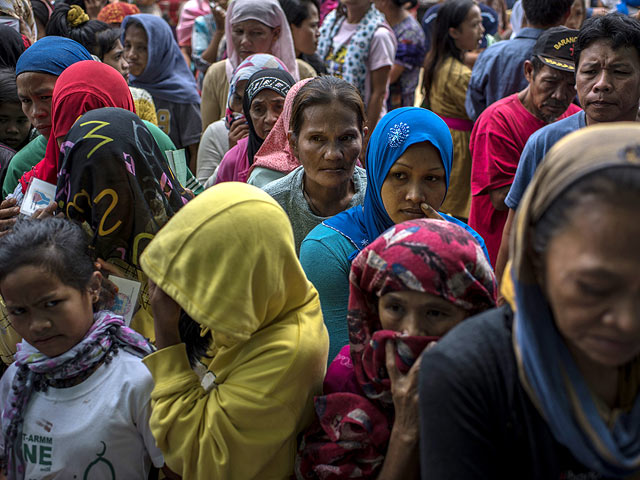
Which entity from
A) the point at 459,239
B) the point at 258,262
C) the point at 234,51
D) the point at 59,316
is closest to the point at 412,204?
the point at 459,239

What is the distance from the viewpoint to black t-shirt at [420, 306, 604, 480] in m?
1.22

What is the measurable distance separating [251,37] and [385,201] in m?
2.90

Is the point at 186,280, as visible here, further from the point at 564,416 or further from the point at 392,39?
the point at 392,39

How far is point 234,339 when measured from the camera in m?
1.66

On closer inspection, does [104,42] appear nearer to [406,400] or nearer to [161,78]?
[161,78]

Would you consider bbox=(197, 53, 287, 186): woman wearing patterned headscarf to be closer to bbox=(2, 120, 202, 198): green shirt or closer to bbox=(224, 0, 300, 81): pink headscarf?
bbox=(224, 0, 300, 81): pink headscarf

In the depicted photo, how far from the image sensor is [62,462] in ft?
6.12

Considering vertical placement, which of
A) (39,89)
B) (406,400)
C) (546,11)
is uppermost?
(546,11)

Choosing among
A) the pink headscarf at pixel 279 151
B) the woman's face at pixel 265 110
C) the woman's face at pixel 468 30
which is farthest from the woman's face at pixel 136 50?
the woman's face at pixel 468 30

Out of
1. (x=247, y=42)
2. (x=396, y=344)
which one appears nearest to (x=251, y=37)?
(x=247, y=42)

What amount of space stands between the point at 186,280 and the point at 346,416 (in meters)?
0.55

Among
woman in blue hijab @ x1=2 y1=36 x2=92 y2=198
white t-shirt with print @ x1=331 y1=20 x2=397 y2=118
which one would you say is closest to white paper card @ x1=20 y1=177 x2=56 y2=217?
woman in blue hijab @ x1=2 y1=36 x2=92 y2=198

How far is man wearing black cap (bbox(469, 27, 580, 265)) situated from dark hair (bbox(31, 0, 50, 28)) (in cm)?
443

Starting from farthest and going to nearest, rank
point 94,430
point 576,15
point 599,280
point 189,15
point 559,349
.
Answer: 1. point 189,15
2. point 576,15
3. point 94,430
4. point 559,349
5. point 599,280
